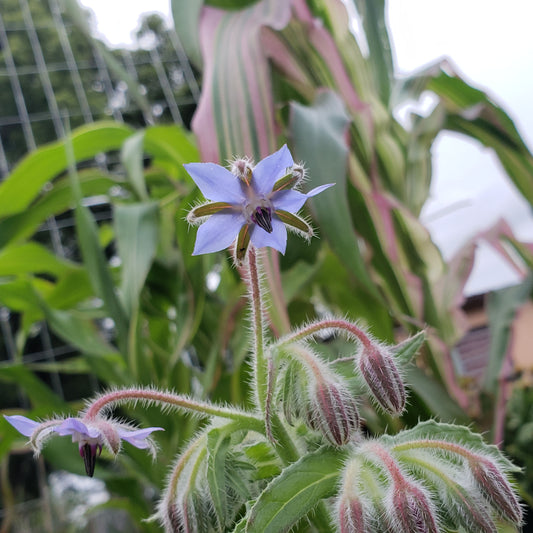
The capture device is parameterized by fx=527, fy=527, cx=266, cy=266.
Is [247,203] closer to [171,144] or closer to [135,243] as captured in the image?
[135,243]

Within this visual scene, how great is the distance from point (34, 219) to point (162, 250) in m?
0.21

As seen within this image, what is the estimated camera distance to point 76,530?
1476 mm

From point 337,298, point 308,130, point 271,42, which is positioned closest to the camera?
point 308,130

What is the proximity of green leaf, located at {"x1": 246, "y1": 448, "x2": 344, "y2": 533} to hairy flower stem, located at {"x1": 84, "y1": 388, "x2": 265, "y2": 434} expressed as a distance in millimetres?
35

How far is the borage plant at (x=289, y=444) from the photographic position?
25cm

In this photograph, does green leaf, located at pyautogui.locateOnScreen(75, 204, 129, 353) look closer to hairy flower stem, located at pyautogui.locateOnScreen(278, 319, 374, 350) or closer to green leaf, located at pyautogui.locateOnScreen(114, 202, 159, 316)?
green leaf, located at pyautogui.locateOnScreen(114, 202, 159, 316)

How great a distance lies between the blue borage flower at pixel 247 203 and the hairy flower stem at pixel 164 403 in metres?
0.08

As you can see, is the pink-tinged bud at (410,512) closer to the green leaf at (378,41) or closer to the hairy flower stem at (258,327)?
the hairy flower stem at (258,327)

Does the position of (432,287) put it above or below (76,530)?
above

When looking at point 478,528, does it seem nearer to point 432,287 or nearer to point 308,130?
point 308,130

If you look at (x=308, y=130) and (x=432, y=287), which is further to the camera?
(x=432, y=287)

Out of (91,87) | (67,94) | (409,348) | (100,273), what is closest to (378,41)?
(100,273)

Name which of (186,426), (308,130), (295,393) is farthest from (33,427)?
(186,426)

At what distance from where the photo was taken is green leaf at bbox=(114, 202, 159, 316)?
0.66 metres
